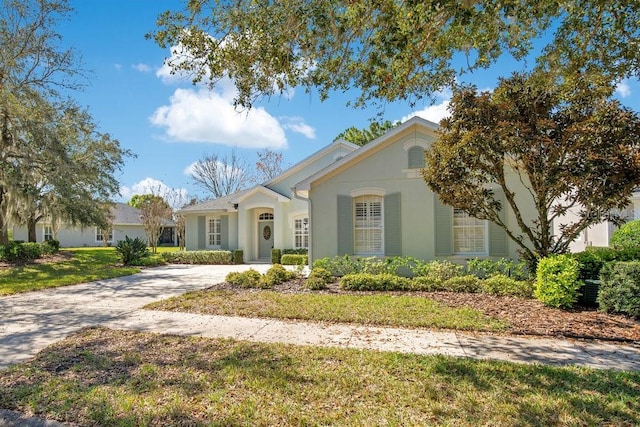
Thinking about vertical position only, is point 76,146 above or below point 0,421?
above

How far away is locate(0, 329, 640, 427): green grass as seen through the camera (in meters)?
3.36

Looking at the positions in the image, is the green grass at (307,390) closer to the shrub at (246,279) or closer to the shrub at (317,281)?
the shrub at (317,281)

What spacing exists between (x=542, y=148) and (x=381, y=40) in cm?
457

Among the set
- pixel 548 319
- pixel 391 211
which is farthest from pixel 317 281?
pixel 548 319

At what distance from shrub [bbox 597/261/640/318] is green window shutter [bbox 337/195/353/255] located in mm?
6896

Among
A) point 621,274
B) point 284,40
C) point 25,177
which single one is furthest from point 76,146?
point 621,274

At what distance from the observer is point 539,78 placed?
24.4 ft

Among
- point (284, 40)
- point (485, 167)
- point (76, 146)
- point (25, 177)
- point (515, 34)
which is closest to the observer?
point (284, 40)

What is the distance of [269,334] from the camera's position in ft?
19.7

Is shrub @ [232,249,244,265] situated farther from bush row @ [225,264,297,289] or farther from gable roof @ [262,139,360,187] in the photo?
bush row @ [225,264,297,289]

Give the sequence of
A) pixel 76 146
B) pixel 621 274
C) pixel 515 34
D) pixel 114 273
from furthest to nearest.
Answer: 1. pixel 76 146
2. pixel 114 273
3. pixel 515 34
4. pixel 621 274

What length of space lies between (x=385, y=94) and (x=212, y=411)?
20.2 feet

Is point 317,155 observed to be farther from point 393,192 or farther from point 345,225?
point 393,192

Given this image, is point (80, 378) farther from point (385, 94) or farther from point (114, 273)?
point (114, 273)
